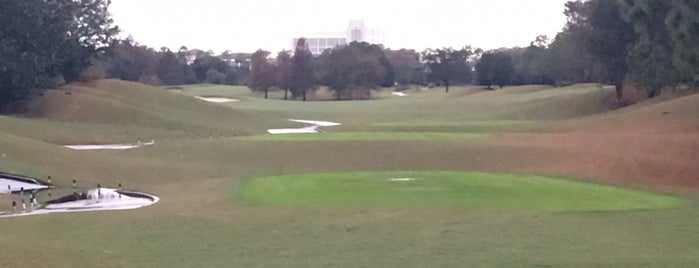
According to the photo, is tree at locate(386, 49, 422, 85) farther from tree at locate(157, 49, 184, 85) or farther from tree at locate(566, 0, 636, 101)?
tree at locate(566, 0, 636, 101)

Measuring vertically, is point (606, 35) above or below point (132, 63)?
above

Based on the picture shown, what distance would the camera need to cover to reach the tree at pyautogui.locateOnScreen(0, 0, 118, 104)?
6362 cm

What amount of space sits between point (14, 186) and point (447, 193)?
1356 cm

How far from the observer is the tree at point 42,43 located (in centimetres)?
6362

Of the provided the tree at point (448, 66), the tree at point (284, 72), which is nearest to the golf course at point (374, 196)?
the tree at point (284, 72)

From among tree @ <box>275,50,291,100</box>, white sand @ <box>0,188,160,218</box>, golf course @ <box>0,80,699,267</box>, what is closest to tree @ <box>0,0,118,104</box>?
golf course @ <box>0,80,699,267</box>

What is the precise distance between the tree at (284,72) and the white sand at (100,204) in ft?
334

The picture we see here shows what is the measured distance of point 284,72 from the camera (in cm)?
13688

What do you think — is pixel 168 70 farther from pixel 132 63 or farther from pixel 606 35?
pixel 606 35

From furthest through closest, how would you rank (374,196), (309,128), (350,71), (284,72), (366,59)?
(284,72)
(366,59)
(350,71)
(309,128)
(374,196)

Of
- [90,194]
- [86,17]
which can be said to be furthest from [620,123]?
[86,17]

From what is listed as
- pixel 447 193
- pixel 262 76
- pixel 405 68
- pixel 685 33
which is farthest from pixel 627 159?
pixel 405 68

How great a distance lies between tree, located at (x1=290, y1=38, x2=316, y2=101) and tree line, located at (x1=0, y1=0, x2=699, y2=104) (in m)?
0.17

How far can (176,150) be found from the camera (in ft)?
155
